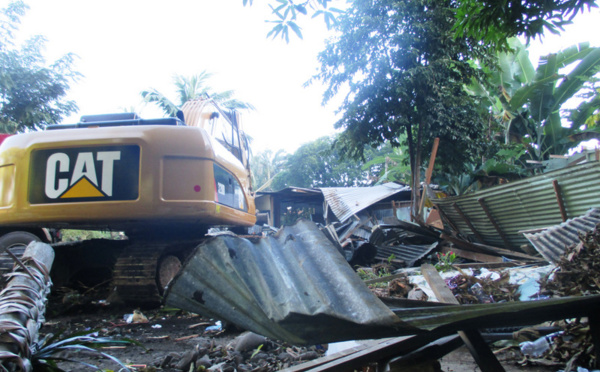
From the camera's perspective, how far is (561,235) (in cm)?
428

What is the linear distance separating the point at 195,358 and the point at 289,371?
3.94ft

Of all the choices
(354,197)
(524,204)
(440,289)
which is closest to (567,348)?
(440,289)

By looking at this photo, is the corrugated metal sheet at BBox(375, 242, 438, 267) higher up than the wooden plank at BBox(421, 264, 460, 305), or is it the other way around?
the wooden plank at BBox(421, 264, 460, 305)

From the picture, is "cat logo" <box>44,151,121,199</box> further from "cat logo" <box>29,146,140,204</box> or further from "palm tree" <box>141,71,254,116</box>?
"palm tree" <box>141,71,254,116</box>

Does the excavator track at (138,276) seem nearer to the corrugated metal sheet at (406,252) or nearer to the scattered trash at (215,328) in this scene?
the scattered trash at (215,328)

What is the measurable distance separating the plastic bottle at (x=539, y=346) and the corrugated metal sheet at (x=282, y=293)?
161 centimetres

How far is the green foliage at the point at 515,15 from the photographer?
3215 millimetres

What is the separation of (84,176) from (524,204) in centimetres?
619

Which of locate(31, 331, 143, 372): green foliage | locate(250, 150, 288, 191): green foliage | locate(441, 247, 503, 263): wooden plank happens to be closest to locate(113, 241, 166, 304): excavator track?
locate(31, 331, 143, 372): green foliage

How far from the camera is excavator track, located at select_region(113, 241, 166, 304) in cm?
400

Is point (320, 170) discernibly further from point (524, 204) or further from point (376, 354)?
point (376, 354)

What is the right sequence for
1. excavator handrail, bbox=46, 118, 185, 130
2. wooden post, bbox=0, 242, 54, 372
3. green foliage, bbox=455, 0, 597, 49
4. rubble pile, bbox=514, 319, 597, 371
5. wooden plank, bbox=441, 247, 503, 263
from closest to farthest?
wooden post, bbox=0, 242, 54, 372 → rubble pile, bbox=514, 319, 597, 371 → green foliage, bbox=455, 0, 597, 49 → excavator handrail, bbox=46, 118, 185, 130 → wooden plank, bbox=441, 247, 503, 263

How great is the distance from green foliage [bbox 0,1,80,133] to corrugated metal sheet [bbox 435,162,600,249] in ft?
43.2

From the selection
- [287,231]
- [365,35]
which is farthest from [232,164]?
[365,35]
